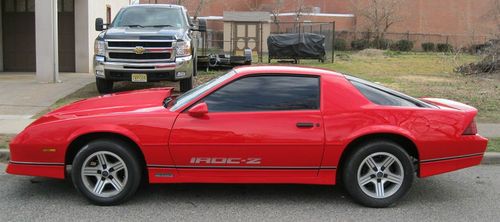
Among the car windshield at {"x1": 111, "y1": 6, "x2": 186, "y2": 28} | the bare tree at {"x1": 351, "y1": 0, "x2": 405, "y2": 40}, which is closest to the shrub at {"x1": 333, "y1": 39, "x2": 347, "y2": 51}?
the bare tree at {"x1": 351, "y1": 0, "x2": 405, "y2": 40}

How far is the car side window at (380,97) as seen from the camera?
5.44 meters

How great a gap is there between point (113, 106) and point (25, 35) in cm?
1428

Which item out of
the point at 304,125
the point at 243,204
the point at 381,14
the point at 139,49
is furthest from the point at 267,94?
the point at 381,14

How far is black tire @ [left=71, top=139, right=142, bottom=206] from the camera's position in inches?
203

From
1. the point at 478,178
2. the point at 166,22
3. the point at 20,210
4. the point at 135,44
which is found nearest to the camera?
the point at 20,210

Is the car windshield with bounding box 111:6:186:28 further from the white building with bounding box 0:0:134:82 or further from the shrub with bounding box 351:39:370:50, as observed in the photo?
the shrub with bounding box 351:39:370:50

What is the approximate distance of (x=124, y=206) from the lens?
5.26 metres

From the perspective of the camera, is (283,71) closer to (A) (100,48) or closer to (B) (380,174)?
(B) (380,174)

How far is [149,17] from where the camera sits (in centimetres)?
1292

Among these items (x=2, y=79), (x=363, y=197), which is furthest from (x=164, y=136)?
A: (x=2, y=79)

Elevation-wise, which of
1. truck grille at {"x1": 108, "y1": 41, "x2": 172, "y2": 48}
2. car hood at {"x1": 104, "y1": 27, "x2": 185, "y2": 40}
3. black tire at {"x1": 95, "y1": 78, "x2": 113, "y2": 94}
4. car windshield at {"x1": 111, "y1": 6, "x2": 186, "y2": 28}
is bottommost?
black tire at {"x1": 95, "y1": 78, "x2": 113, "y2": 94}

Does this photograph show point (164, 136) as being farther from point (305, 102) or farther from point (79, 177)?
point (305, 102)

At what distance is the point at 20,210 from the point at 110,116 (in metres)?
1.19

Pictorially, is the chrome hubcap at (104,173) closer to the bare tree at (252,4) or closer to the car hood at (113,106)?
the car hood at (113,106)
